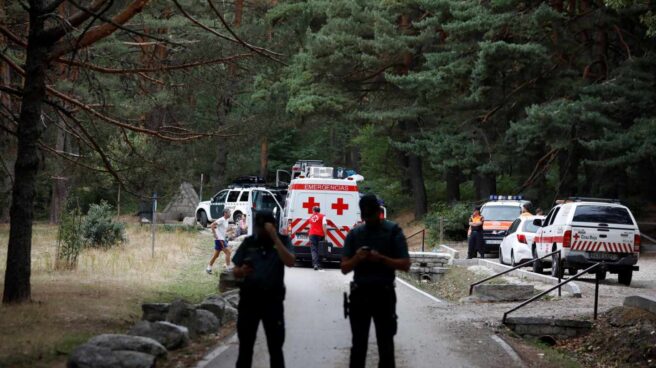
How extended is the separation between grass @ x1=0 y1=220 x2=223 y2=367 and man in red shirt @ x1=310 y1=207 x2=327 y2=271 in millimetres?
3205

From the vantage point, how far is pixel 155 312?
14.4 metres

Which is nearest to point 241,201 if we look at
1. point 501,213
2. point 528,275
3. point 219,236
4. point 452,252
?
point 452,252

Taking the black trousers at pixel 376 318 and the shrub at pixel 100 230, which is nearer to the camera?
the black trousers at pixel 376 318

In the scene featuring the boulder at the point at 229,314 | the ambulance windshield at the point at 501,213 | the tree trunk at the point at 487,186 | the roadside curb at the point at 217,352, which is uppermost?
the tree trunk at the point at 487,186

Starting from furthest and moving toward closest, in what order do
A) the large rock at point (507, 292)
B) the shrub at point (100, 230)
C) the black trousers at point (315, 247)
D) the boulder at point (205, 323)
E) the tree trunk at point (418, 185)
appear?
1. the tree trunk at point (418, 185)
2. the shrub at point (100, 230)
3. the black trousers at point (315, 247)
4. the large rock at point (507, 292)
5. the boulder at point (205, 323)

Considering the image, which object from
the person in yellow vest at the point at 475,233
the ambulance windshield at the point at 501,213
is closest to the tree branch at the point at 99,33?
the person in yellow vest at the point at 475,233

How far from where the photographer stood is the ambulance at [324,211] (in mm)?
29156

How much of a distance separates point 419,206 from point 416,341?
122 feet

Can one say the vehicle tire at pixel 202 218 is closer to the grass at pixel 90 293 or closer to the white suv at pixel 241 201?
the white suv at pixel 241 201

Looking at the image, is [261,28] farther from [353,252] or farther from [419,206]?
[419,206]

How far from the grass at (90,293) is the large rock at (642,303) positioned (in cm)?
820

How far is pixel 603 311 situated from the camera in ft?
55.6

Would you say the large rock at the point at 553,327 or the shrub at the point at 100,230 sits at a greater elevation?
the shrub at the point at 100,230

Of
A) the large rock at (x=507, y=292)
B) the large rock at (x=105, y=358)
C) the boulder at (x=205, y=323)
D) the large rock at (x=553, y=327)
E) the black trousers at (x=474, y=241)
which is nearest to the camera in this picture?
the large rock at (x=105, y=358)
